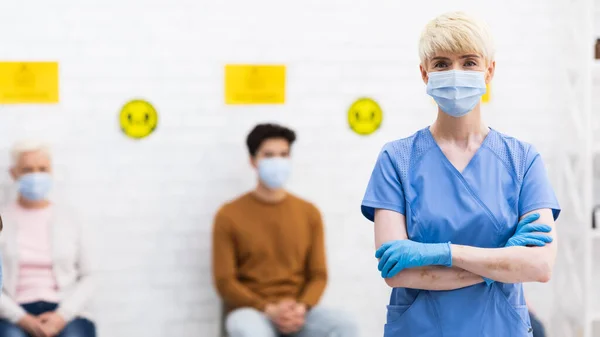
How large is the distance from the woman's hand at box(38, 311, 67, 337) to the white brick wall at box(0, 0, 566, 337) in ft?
1.40

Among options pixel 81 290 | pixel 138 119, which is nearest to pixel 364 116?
pixel 138 119

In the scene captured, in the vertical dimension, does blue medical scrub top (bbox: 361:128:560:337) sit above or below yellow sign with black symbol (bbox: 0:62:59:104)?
below

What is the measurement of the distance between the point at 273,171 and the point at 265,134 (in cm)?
16

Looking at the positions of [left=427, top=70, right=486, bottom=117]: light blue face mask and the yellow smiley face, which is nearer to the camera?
[left=427, top=70, right=486, bottom=117]: light blue face mask

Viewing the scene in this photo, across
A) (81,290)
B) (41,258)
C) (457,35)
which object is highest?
(457,35)

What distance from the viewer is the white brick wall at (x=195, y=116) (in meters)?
3.42

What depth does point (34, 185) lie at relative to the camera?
10.4 feet

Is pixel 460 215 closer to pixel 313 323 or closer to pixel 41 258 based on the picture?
pixel 313 323

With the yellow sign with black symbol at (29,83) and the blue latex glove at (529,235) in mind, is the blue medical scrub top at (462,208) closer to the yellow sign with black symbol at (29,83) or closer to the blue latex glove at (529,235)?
the blue latex glove at (529,235)

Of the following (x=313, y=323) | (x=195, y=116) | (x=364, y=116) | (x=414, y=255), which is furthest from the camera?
(x=364, y=116)

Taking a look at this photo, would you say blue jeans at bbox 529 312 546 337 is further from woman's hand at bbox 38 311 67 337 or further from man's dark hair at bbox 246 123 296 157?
woman's hand at bbox 38 311 67 337

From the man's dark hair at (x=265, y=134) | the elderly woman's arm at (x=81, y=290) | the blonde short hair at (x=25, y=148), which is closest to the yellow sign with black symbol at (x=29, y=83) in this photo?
the blonde short hair at (x=25, y=148)

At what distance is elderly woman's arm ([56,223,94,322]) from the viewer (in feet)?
10.2

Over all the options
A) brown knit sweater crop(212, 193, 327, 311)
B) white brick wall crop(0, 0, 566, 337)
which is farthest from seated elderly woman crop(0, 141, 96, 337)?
brown knit sweater crop(212, 193, 327, 311)
